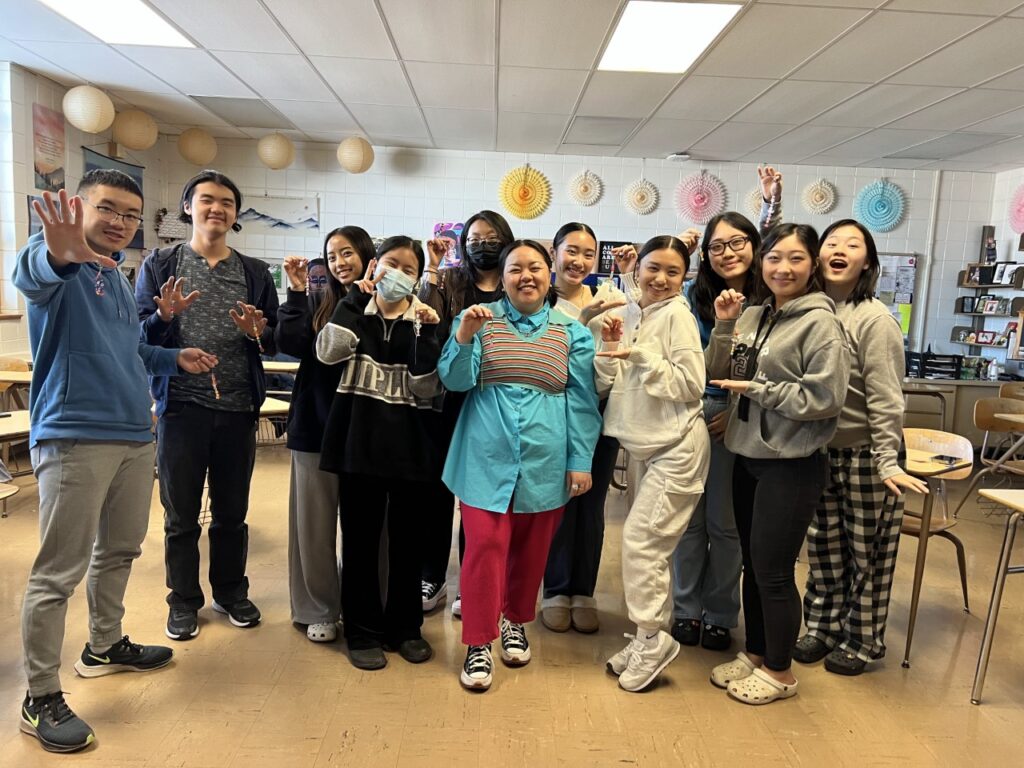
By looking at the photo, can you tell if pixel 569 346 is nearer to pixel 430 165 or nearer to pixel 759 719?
pixel 759 719

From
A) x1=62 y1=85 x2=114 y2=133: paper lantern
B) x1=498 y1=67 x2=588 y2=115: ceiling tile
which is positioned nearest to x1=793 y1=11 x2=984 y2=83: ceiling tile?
x1=498 y1=67 x2=588 y2=115: ceiling tile

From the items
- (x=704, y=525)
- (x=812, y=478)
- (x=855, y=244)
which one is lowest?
(x=704, y=525)

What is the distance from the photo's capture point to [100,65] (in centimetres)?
459

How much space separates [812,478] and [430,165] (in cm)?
545

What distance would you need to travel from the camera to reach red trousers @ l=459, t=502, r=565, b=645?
2174 millimetres

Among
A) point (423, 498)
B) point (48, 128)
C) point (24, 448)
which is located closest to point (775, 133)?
point (423, 498)

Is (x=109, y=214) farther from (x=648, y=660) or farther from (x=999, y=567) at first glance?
(x=999, y=567)

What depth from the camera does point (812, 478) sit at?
208 centimetres

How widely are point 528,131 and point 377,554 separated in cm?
451

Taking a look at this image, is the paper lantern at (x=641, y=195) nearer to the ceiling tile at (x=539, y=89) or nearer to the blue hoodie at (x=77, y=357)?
the ceiling tile at (x=539, y=89)

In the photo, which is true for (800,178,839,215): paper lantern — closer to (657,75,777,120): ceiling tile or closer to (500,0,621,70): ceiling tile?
(657,75,777,120): ceiling tile

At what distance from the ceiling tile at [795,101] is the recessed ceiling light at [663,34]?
83 cm

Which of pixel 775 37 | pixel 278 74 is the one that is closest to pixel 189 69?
pixel 278 74

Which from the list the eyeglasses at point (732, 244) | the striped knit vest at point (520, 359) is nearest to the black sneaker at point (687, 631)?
the striped knit vest at point (520, 359)
